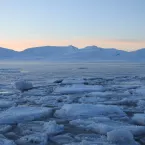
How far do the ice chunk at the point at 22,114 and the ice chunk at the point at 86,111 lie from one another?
37 centimetres

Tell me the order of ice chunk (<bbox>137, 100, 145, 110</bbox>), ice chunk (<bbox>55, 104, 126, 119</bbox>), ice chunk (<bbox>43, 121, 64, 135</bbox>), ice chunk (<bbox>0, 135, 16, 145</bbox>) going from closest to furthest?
1. ice chunk (<bbox>0, 135, 16, 145</bbox>)
2. ice chunk (<bbox>43, 121, 64, 135</bbox>)
3. ice chunk (<bbox>55, 104, 126, 119</bbox>)
4. ice chunk (<bbox>137, 100, 145, 110</bbox>)

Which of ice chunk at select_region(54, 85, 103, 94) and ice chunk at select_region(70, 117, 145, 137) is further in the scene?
ice chunk at select_region(54, 85, 103, 94)

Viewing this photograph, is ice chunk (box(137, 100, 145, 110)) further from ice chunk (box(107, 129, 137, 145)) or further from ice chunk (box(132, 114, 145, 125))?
ice chunk (box(107, 129, 137, 145))

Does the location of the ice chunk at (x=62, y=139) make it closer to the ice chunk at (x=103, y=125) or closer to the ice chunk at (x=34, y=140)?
the ice chunk at (x=34, y=140)

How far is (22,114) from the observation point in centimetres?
699

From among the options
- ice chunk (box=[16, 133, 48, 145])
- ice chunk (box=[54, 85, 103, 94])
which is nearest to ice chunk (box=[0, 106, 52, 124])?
ice chunk (box=[16, 133, 48, 145])

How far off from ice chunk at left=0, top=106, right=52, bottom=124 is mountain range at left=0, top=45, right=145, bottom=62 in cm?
9052

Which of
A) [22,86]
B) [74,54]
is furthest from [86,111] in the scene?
[74,54]

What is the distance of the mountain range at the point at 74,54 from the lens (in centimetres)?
10655

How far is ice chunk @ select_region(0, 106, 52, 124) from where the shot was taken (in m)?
6.65

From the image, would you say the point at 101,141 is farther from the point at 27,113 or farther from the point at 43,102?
the point at 43,102

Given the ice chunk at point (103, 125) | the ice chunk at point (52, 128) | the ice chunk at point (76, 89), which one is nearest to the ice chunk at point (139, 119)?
the ice chunk at point (103, 125)

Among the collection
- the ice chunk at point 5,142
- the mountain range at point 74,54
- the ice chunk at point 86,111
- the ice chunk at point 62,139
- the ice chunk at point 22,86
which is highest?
the mountain range at point 74,54

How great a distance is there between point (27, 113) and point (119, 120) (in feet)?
6.91
